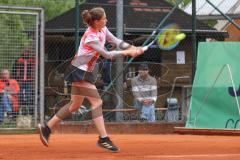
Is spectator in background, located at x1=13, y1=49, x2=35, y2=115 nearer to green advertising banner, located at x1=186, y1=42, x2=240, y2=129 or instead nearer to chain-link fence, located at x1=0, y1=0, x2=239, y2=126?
chain-link fence, located at x1=0, y1=0, x2=239, y2=126

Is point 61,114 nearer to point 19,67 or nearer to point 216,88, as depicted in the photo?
point 19,67

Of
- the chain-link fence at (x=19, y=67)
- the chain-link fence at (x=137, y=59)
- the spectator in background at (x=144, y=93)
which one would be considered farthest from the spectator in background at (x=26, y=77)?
the spectator in background at (x=144, y=93)

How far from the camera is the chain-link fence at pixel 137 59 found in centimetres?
1647

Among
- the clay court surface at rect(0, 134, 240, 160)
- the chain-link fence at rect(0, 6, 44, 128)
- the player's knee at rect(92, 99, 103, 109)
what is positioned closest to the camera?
the clay court surface at rect(0, 134, 240, 160)

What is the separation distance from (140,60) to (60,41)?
2.07 meters

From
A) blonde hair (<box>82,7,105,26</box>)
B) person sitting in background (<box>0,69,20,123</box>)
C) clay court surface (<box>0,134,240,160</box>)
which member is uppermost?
blonde hair (<box>82,7,105,26</box>)

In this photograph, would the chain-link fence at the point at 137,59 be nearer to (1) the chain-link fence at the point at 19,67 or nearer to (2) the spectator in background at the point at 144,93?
(2) the spectator in background at the point at 144,93

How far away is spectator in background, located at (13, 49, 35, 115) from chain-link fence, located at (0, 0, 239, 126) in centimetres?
41

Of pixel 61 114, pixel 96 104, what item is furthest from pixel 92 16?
pixel 61 114

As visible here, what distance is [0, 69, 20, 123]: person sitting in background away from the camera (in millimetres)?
15680

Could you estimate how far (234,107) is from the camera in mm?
16016

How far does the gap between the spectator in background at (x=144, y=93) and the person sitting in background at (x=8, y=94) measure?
2541 mm

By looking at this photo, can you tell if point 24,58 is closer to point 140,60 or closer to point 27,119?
point 27,119

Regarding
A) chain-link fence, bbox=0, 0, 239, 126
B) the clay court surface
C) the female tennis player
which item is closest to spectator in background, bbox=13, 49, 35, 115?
chain-link fence, bbox=0, 0, 239, 126
